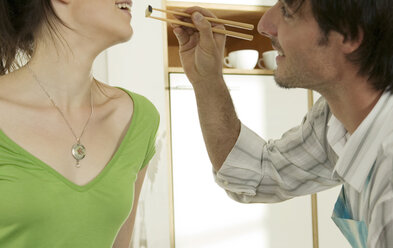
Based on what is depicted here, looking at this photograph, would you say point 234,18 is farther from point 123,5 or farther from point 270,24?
point 123,5

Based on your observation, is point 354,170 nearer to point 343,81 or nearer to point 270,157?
point 343,81

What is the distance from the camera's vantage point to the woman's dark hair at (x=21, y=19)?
3.39 feet

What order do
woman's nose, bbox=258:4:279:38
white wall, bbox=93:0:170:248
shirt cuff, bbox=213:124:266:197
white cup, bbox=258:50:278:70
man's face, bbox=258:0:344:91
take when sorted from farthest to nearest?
white cup, bbox=258:50:278:70, white wall, bbox=93:0:170:248, shirt cuff, bbox=213:124:266:197, woman's nose, bbox=258:4:279:38, man's face, bbox=258:0:344:91

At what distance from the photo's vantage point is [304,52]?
117 centimetres

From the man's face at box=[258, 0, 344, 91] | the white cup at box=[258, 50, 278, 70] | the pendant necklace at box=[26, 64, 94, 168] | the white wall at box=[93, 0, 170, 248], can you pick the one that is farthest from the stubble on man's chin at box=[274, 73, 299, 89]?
the white cup at box=[258, 50, 278, 70]

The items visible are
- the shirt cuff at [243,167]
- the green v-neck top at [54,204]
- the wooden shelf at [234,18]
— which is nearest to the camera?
the green v-neck top at [54,204]

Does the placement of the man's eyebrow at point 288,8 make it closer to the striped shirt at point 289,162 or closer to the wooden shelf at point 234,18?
the striped shirt at point 289,162

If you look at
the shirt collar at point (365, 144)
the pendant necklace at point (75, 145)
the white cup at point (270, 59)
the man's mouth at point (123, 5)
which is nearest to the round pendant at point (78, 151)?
the pendant necklace at point (75, 145)

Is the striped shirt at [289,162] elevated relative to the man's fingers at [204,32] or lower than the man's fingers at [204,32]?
lower

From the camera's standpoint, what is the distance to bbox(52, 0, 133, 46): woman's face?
39.6 inches

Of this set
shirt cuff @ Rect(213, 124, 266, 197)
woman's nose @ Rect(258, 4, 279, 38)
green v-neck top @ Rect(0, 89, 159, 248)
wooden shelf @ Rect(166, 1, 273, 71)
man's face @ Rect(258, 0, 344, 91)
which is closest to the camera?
green v-neck top @ Rect(0, 89, 159, 248)

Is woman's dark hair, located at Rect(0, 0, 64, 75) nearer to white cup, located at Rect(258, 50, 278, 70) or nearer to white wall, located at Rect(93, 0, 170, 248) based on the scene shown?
white wall, located at Rect(93, 0, 170, 248)

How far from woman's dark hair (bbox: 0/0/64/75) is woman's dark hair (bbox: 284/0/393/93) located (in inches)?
24.2

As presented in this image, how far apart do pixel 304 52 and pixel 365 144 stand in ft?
0.92
